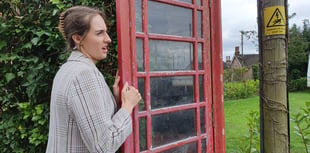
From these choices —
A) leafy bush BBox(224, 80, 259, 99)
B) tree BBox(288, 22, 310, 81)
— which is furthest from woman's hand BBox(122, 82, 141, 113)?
tree BBox(288, 22, 310, 81)

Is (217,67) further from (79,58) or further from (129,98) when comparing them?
(79,58)

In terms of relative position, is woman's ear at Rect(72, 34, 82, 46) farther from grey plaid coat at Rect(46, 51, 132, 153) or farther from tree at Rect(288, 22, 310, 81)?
tree at Rect(288, 22, 310, 81)

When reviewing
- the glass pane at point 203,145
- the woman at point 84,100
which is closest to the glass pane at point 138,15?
the woman at point 84,100

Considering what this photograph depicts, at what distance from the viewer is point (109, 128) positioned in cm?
117

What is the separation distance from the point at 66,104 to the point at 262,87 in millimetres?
1074

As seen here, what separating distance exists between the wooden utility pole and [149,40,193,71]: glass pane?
761 millimetres

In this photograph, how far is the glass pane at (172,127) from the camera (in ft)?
6.38

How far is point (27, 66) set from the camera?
2105mm

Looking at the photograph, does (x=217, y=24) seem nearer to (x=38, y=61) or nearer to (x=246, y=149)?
(x=246, y=149)

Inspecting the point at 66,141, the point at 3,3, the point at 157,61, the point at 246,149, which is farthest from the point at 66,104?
the point at 246,149

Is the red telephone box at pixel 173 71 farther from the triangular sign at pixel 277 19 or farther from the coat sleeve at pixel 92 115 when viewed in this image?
the triangular sign at pixel 277 19

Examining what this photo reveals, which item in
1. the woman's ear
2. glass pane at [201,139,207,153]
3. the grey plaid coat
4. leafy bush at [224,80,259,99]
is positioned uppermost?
the woman's ear

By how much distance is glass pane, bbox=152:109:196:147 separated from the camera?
1943 millimetres

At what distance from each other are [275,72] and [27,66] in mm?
1851
